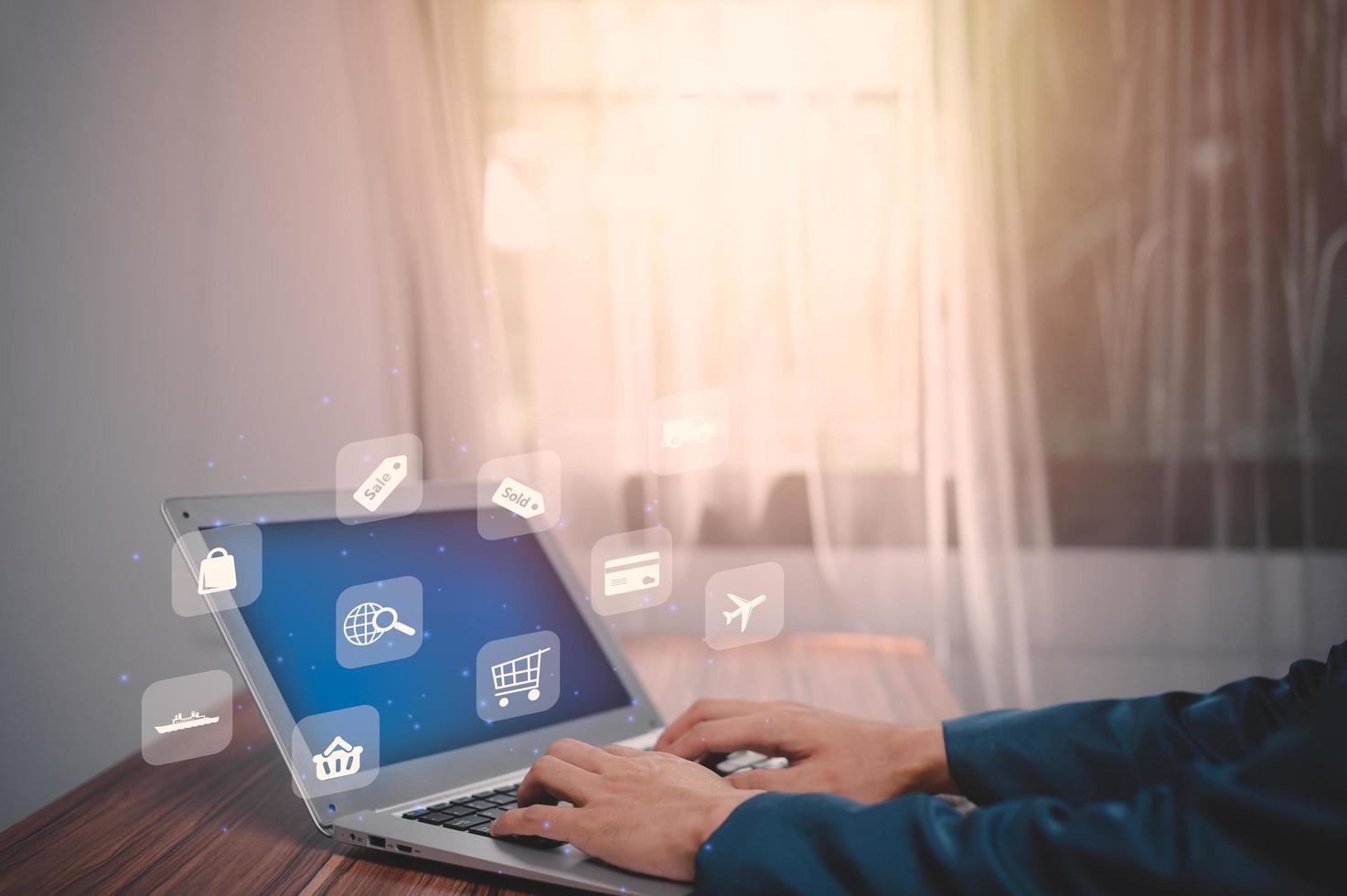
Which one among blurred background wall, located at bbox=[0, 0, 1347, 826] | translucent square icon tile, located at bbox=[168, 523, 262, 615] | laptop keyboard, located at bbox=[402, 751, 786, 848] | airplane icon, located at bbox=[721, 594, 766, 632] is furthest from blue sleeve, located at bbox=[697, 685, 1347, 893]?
blurred background wall, located at bbox=[0, 0, 1347, 826]

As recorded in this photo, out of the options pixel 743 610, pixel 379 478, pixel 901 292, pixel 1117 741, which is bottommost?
pixel 743 610

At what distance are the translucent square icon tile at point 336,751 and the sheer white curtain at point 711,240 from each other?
0.93 metres

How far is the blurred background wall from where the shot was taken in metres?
1.53

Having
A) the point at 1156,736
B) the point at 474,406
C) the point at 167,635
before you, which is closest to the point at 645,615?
the point at 474,406

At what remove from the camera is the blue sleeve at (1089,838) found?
42 centimetres

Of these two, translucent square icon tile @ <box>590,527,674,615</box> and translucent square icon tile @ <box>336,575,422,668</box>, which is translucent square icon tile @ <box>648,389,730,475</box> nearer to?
translucent square icon tile @ <box>590,527,674,615</box>

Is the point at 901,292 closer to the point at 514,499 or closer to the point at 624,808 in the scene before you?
the point at 514,499

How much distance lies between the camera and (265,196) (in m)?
1.23

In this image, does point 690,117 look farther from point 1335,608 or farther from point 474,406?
point 1335,608

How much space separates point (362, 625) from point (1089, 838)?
53 cm

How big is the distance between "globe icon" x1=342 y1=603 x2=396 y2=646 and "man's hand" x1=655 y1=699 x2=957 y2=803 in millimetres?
252

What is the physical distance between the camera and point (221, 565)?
62 cm

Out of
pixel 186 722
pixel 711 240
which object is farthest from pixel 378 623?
pixel 711 240

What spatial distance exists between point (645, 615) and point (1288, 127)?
1496 mm
